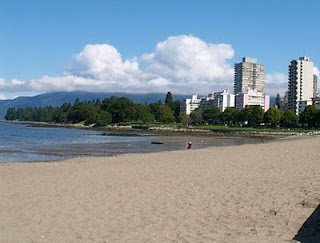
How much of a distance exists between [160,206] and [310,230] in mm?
4292

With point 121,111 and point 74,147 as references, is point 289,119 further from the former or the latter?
point 74,147

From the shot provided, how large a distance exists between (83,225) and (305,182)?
8.23 metres

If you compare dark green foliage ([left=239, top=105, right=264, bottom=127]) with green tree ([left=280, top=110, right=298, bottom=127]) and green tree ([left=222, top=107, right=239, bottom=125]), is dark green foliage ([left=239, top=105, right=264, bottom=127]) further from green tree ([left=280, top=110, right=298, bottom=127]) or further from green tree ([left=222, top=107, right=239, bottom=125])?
green tree ([left=280, top=110, right=298, bottom=127])

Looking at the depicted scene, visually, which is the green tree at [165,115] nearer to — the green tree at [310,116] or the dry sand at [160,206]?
the green tree at [310,116]

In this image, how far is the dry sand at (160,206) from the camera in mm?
9406

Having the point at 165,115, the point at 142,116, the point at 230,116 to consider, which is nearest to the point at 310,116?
the point at 230,116

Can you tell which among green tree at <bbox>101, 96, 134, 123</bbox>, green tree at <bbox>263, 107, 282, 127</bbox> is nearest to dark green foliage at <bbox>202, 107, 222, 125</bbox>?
green tree at <bbox>101, 96, 134, 123</bbox>

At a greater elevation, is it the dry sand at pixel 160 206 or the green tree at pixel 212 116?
the green tree at pixel 212 116

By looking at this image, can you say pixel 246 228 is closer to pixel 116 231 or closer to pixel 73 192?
pixel 116 231

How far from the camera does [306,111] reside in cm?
13200

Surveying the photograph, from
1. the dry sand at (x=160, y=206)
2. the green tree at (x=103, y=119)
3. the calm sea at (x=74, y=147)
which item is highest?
the green tree at (x=103, y=119)

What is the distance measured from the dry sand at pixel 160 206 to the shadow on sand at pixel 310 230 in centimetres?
16

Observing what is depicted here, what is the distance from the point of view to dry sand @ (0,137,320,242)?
9.41 metres

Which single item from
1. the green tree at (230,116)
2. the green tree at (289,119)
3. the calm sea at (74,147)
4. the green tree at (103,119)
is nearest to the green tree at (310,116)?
the green tree at (289,119)
